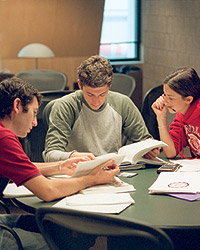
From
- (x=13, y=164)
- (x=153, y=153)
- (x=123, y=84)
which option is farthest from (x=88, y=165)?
(x=123, y=84)

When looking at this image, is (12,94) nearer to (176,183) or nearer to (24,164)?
(24,164)

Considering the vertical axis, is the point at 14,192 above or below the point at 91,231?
below

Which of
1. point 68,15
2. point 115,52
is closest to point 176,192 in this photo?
point 68,15

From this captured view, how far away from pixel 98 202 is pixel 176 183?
1.41 ft

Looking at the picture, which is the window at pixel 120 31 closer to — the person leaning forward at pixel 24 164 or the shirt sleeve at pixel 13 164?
the person leaning forward at pixel 24 164

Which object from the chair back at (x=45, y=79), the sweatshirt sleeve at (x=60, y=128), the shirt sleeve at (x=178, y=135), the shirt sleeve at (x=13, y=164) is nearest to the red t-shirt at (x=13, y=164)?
the shirt sleeve at (x=13, y=164)

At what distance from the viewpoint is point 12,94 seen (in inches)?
77.0

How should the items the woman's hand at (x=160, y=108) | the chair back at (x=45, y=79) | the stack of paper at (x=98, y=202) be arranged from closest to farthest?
the stack of paper at (x=98, y=202) → the woman's hand at (x=160, y=108) → the chair back at (x=45, y=79)

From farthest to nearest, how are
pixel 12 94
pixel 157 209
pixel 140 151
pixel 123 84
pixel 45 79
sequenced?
1. pixel 45 79
2. pixel 123 84
3. pixel 140 151
4. pixel 12 94
5. pixel 157 209

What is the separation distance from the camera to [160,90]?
3.54 metres

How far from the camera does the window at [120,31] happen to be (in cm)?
794

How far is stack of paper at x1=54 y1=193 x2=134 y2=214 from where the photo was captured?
5.82 ft

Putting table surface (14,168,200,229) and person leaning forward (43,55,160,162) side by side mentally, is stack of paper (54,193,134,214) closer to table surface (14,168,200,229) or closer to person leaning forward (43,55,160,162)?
table surface (14,168,200,229)

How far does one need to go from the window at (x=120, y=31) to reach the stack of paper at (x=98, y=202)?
627 centimetres
